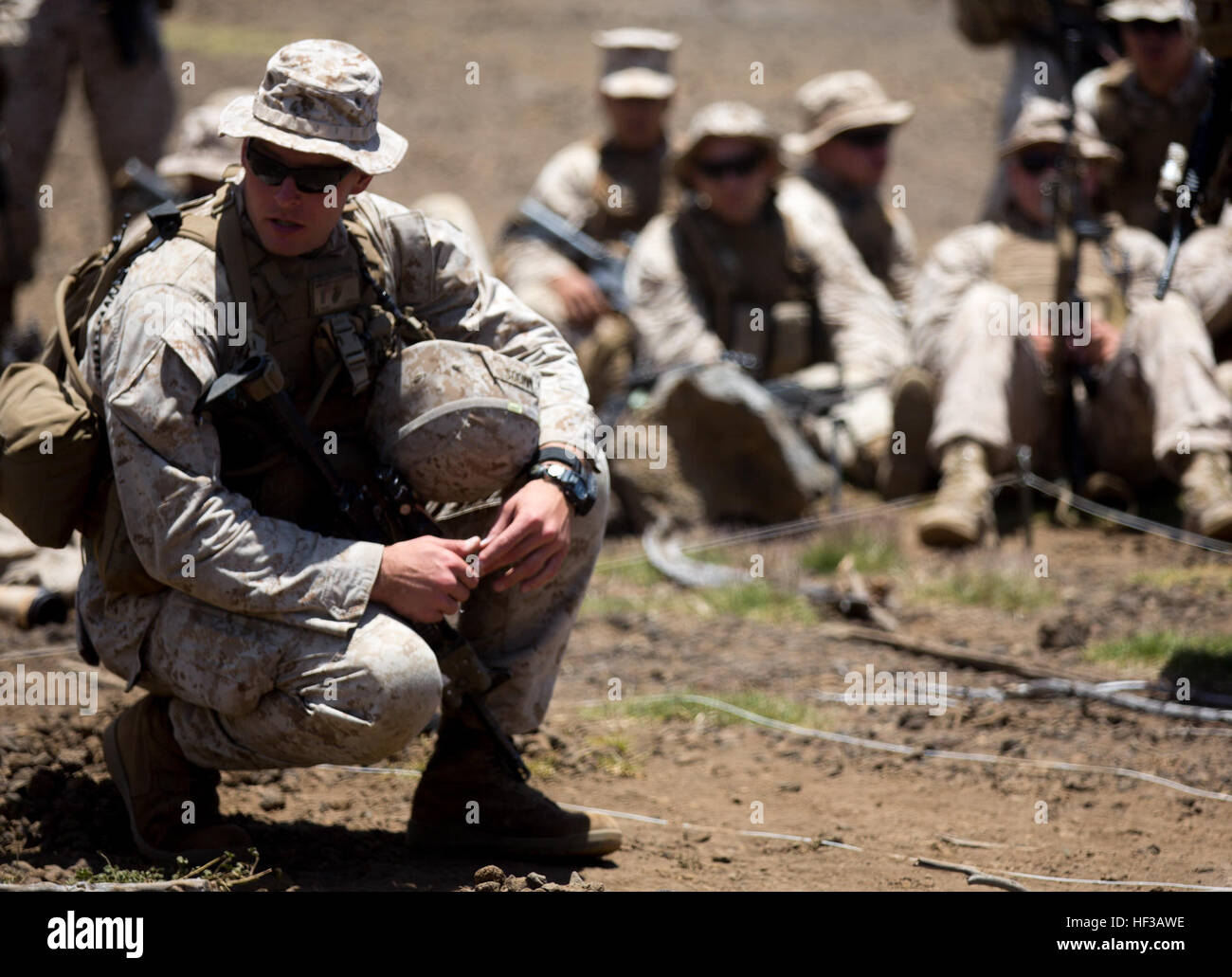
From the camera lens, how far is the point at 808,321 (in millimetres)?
8438

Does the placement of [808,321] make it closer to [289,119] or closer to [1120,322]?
[1120,322]

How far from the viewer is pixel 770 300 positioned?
850cm

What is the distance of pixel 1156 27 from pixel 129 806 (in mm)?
6415

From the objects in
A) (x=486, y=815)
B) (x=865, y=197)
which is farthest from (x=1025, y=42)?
(x=486, y=815)

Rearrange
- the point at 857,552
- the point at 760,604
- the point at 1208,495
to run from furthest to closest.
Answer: the point at 857,552, the point at 1208,495, the point at 760,604

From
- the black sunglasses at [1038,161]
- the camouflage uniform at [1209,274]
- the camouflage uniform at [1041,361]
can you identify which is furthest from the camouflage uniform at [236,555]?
the camouflage uniform at [1209,274]

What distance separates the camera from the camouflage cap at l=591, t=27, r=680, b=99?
9266 mm

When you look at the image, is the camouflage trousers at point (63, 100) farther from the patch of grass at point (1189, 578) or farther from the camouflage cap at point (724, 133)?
the patch of grass at point (1189, 578)

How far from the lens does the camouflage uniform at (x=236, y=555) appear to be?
3.29m

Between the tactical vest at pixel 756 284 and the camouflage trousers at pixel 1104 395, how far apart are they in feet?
3.32

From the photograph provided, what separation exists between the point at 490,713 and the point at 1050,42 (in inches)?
284

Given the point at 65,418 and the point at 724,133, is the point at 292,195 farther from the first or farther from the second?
the point at 724,133

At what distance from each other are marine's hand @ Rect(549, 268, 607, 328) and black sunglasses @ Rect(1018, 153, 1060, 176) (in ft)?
7.85

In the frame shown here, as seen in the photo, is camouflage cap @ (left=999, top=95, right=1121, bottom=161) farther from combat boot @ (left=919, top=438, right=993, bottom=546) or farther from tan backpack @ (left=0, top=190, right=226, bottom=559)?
tan backpack @ (left=0, top=190, right=226, bottom=559)
